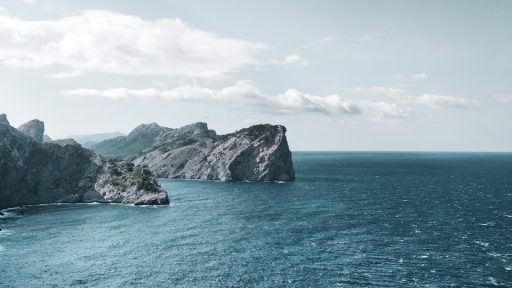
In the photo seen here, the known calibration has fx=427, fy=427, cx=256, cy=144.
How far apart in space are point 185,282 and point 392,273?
4315cm

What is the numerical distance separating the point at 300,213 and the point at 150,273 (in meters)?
→ 76.9

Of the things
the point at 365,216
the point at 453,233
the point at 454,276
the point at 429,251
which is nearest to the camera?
the point at 454,276

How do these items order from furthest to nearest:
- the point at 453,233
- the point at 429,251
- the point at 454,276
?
the point at 453,233 → the point at 429,251 → the point at 454,276

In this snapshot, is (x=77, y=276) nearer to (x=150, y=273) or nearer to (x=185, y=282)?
(x=150, y=273)

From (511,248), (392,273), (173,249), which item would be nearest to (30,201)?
(173,249)

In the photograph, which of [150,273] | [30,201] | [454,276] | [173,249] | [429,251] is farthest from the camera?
[30,201]

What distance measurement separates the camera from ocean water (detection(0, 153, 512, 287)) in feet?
292

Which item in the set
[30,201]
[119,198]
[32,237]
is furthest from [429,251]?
[30,201]

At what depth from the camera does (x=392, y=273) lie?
89.4 meters

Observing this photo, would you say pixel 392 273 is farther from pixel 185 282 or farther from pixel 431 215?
pixel 431 215

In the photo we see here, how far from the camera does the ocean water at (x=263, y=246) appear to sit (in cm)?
8900

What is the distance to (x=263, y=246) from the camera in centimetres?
11356

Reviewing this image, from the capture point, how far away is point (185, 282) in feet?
289

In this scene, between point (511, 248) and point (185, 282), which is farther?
point (511, 248)
